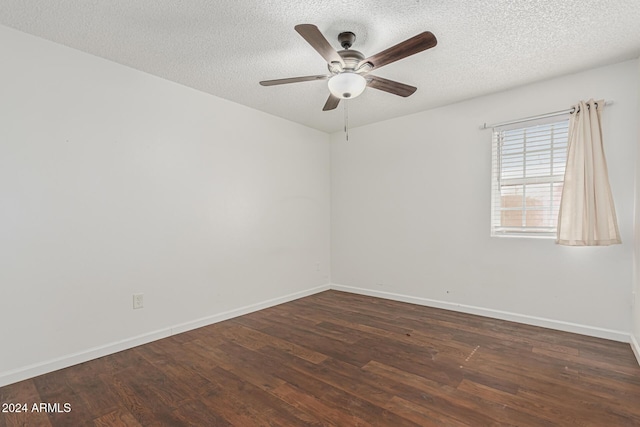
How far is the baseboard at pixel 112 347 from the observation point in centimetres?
216

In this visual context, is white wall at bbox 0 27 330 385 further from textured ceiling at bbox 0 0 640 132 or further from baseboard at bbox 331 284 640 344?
baseboard at bbox 331 284 640 344

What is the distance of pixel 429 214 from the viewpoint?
388 cm

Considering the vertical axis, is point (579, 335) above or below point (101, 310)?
below

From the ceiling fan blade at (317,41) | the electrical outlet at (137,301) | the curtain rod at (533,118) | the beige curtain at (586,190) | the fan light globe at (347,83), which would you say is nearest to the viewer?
the ceiling fan blade at (317,41)

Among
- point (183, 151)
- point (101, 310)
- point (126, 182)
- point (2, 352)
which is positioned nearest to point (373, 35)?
point (183, 151)

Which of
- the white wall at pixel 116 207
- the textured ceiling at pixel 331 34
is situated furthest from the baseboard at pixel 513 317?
the textured ceiling at pixel 331 34

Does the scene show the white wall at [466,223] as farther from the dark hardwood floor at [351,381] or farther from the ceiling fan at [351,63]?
the ceiling fan at [351,63]

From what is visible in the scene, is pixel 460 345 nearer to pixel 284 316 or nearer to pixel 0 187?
pixel 284 316

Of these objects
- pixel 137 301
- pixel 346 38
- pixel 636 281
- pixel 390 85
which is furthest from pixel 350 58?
pixel 636 281

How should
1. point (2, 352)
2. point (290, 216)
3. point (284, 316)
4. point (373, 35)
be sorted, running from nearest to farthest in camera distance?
point (2, 352)
point (373, 35)
point (284, 316)
point (290, 216)

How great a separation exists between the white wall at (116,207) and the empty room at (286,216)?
0.05 feet

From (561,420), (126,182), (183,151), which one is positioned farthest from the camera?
(183,151)

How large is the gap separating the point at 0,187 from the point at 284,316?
8.71 feet

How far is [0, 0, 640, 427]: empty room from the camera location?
196 centimetres
